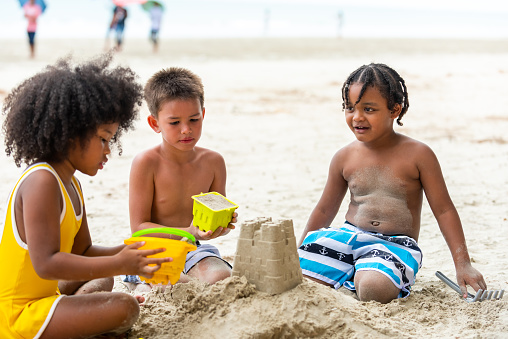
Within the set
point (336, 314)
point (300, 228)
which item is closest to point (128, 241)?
point (336, 314)

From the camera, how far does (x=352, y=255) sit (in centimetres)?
309

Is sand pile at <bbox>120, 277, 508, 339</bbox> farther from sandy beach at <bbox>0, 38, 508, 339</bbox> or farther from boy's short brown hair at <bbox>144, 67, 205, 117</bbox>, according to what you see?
boy's short brown hair at <bbox>144, 67, 205, 117</bbox>

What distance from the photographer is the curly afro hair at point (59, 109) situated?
2098 millimetres

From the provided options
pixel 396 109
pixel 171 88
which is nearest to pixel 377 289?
pixel 396 109

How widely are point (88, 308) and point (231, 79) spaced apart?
10.3 m

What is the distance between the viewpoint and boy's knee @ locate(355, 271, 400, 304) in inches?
108

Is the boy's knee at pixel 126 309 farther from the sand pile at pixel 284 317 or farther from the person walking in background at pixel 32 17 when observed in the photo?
the person walking in background at pixel 32 17

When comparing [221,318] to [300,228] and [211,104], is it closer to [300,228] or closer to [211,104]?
[300,228]

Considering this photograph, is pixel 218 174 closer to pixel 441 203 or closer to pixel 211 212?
pixel 211 212

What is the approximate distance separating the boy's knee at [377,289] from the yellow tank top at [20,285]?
1.41 m

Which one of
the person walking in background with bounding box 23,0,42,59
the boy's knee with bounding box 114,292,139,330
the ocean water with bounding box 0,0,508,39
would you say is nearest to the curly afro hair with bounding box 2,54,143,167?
the boy's knee with bounding box 114,292,139,330

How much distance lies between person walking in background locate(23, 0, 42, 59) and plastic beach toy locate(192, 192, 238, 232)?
14.3 m

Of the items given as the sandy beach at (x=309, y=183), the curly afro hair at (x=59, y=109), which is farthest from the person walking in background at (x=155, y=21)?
the curly afro hair at (x=59, y=109)

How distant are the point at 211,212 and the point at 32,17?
590 inches
